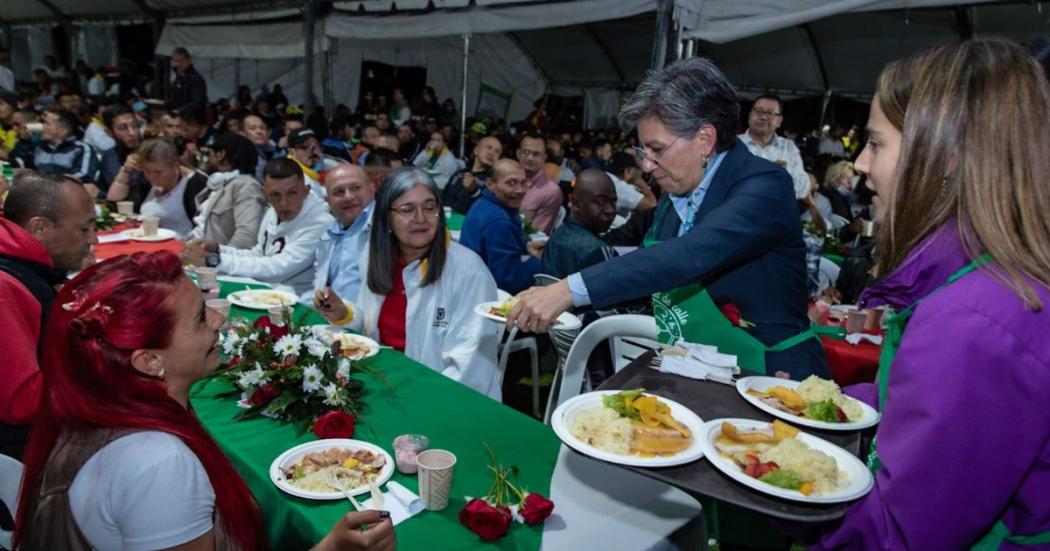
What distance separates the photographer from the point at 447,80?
66.5 feet

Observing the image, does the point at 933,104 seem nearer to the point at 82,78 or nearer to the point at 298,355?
the point at 298,355

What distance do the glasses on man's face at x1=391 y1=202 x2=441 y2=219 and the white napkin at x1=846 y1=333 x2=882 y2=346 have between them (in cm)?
263

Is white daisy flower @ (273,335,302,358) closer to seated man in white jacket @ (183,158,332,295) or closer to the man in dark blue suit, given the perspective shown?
the man in dark blue suit

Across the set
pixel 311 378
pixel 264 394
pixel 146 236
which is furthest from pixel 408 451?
pixel 146 236

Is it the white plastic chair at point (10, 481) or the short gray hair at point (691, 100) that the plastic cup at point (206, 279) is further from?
the short gray hair at point (691, 100)

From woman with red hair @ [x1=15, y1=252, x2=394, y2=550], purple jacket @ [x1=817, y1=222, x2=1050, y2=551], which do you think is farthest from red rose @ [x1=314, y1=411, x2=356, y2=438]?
purple jacket @ [x1=817, y1=222, x2=1050, y2=551]

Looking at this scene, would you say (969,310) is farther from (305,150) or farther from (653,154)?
(305,150)

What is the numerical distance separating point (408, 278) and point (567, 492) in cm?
186

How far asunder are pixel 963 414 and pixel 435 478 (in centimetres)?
129

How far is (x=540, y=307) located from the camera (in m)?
2.04

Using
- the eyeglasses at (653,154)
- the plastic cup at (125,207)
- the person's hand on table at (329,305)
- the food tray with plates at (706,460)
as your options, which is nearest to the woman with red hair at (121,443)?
the food tray with plates at (706,460)

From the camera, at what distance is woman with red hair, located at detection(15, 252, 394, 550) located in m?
1.45

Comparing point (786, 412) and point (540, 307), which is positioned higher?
point (540, 307)

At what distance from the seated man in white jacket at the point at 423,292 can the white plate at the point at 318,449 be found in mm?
1231
